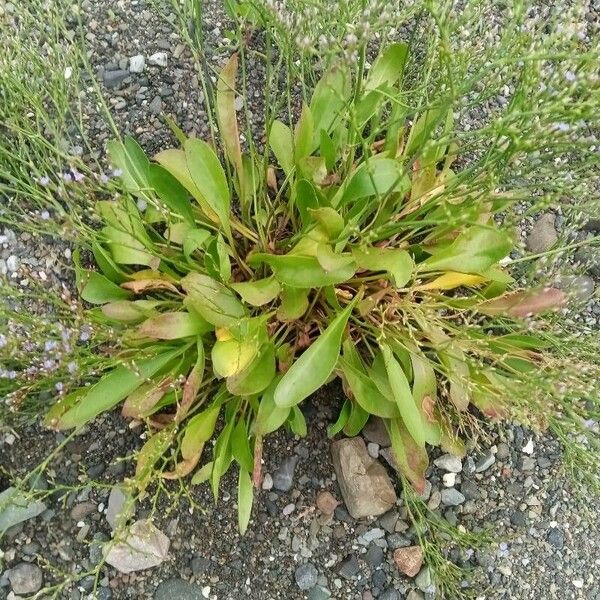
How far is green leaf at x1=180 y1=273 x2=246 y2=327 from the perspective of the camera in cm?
211

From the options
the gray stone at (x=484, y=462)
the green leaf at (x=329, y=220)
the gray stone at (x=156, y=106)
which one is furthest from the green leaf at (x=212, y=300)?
the gray stone at (x=484, y=462)

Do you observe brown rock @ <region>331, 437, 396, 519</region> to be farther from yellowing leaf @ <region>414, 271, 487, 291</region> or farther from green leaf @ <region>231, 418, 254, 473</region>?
yellowing leaf @ <region>414, 271, 487, 291</region>

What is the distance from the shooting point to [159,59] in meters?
2.72

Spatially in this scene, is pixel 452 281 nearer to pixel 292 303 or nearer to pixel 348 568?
pixel 292 303

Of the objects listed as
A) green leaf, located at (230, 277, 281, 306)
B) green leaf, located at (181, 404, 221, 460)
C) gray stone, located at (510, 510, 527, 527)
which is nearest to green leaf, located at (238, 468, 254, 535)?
green leaf, located at (181, 404, 221, 460)

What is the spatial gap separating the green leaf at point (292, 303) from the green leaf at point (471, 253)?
0.33 m

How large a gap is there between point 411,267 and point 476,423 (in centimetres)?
54

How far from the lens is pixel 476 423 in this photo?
227 centimetres

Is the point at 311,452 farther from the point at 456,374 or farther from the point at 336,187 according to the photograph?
the point at 336,187

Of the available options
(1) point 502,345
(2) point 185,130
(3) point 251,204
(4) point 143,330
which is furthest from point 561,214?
(4) point 143,330

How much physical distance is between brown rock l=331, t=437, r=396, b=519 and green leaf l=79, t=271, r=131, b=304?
31.8 inches

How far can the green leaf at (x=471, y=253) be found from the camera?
2066 millimetres

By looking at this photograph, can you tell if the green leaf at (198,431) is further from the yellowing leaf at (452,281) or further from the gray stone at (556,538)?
the gray stone at (556,538)

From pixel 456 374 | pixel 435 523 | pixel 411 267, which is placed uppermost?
pixel 411 267
